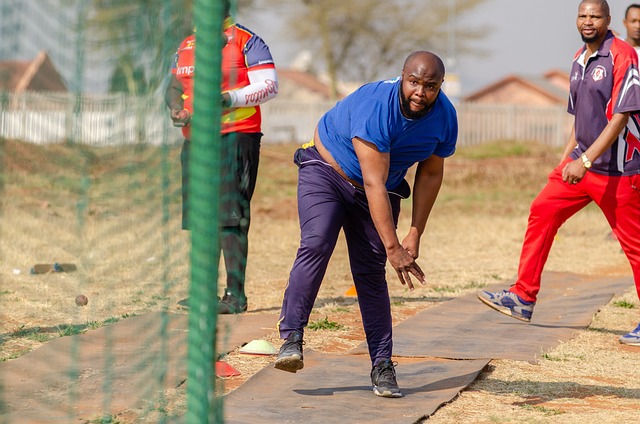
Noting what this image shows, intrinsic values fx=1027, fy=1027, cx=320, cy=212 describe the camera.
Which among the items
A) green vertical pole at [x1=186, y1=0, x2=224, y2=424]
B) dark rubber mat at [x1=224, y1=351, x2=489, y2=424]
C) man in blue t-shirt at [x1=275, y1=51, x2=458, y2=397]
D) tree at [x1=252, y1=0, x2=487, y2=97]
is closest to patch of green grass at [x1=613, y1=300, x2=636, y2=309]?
dark rubber mat at [x1=224, y1=351, x2=489, y2=424]

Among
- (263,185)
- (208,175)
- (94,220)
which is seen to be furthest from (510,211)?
(208,175)

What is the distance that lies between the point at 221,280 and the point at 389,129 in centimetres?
348

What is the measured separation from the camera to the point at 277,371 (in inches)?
227

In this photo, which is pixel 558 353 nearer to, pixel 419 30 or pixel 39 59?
pixel 39 59

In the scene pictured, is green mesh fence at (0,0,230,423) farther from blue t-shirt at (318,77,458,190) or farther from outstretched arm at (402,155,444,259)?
outstretched arm at (402,155,444,259)

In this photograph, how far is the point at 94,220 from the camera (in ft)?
15.5

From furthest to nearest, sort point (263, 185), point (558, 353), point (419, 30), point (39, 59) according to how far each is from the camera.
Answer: point (419, 30) → point (263, 185) → point (558, 353) → point (39, 59)

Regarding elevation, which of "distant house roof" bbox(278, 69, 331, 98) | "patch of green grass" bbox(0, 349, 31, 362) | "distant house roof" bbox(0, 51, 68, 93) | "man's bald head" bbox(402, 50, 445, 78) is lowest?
"patch of green grass" bbox(0, 349, 31, 362)

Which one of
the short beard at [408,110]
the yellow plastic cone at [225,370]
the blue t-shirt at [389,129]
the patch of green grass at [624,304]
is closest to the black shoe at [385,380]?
the yellow plastic cone at [225,370]

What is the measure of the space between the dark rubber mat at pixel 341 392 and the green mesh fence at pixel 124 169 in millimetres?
547

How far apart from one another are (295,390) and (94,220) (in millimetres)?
1502

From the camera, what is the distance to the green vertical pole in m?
3.31

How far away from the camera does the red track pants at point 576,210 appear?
6.59 metres

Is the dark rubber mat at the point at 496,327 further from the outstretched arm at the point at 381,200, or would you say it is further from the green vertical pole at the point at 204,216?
the green vertical pole at the point at 204,216
